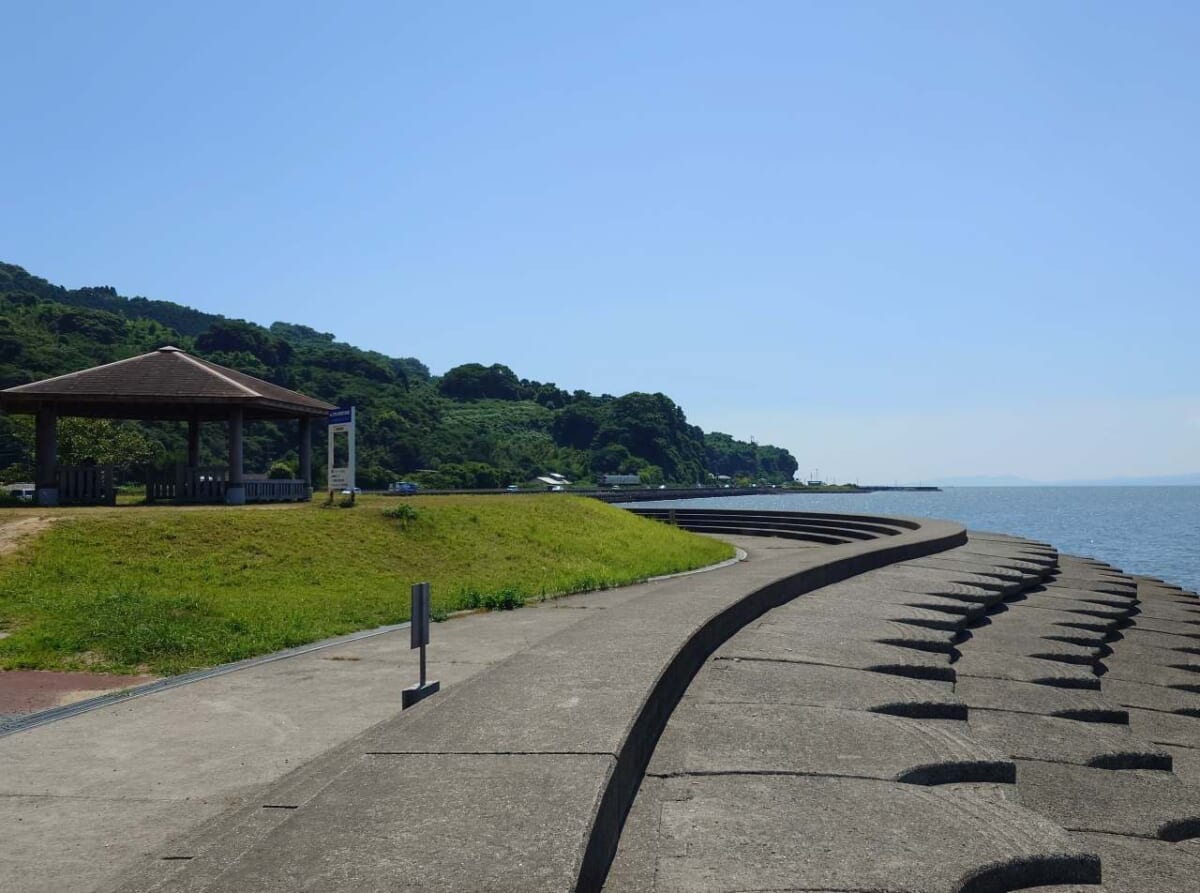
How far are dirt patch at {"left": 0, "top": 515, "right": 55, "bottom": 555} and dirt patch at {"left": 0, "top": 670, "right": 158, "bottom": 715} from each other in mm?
7383

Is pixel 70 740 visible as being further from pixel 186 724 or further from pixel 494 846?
pixel 494 846

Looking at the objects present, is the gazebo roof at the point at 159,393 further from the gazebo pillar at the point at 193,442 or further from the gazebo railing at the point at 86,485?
the gazebo railing at the point at 86,485

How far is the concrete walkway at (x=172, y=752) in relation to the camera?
6.03 m

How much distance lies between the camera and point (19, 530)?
18609 millimetres

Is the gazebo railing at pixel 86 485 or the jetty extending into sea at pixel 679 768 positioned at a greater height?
the gazebo railing at pixel 86 485

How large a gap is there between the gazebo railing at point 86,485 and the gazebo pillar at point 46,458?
1.11 feet

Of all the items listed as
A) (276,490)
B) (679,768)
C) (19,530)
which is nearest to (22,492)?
(276,490)

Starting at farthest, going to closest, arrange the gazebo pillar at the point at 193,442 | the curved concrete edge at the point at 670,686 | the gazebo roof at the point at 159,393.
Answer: the gazebo pillar at the point at 193,442 < the gazebo roof at the point at 159,393 < the curved concrete edge at the point at 670,686

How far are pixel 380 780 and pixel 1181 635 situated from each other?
16785mm

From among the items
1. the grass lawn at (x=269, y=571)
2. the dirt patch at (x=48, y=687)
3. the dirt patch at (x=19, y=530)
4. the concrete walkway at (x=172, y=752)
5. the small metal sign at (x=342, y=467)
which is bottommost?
the dirt patch at (x=48, y=687)

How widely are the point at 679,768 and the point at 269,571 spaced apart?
46.1 ft

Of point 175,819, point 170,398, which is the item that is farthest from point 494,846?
point 170,398

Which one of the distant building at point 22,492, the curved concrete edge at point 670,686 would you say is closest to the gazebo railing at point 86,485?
the distant building at point 22,492

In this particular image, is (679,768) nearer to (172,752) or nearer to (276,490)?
(172,752)
